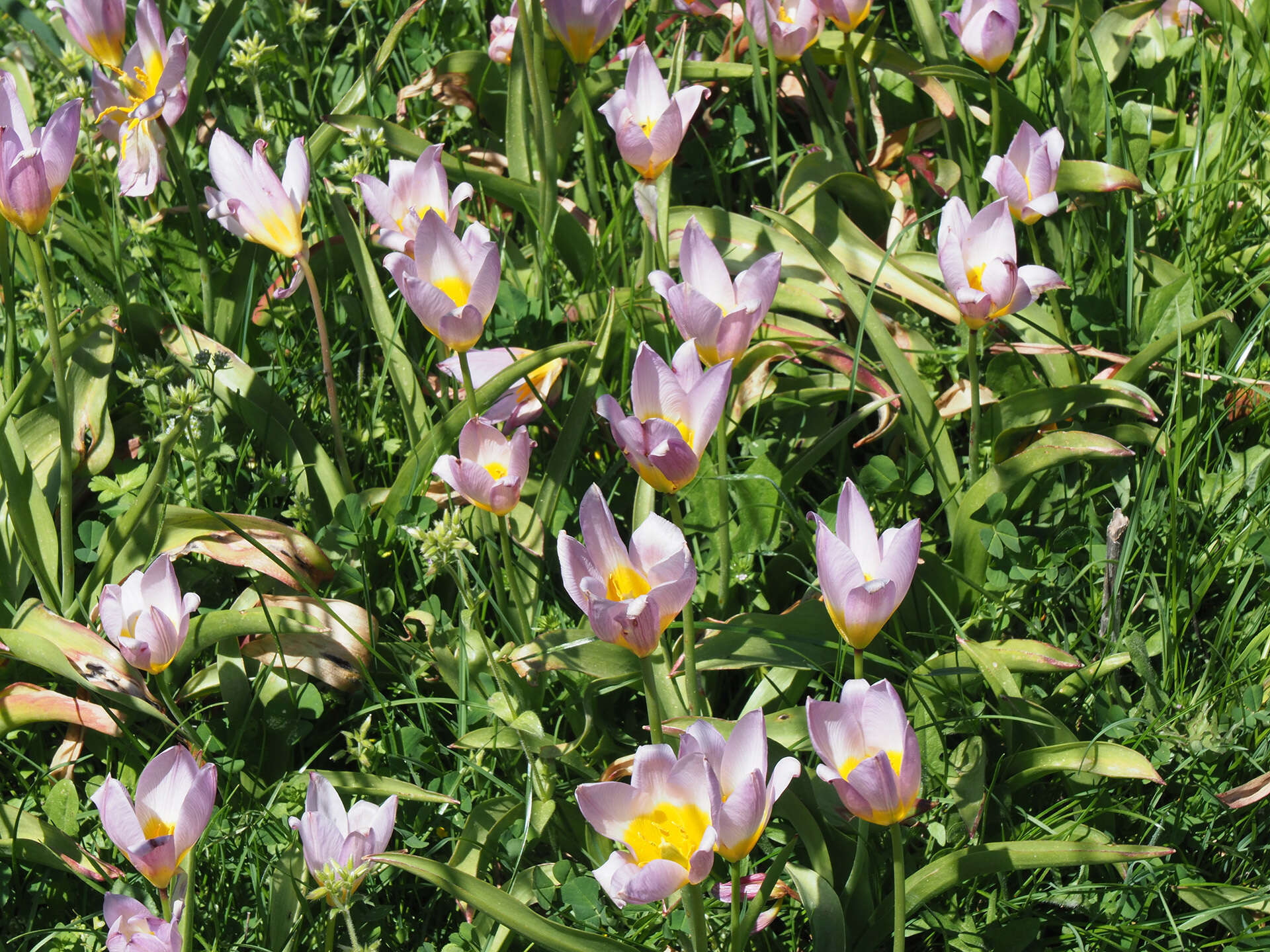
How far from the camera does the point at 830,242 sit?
2355 mm

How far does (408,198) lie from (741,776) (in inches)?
46.8

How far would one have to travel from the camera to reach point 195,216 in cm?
235

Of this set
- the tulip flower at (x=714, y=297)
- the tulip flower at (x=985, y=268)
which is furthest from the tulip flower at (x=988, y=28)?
the tulip flower at (x=714, y=297)

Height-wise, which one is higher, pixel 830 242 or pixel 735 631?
pixel 830 242

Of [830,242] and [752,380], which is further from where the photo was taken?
[830,242]

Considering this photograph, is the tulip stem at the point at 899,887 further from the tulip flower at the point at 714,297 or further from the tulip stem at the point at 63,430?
the tulip stem at the point at 63,430

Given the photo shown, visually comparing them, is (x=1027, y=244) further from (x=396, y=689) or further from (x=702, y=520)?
(x=396, y=689)

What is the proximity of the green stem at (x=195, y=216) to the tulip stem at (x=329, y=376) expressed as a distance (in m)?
0.40

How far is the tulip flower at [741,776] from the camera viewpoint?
1128mm

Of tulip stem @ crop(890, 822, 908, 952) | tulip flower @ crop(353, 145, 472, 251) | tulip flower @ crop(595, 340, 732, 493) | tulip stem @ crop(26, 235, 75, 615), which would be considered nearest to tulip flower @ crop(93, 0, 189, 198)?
tulip stem @ crop(26, 235, 75, 615)

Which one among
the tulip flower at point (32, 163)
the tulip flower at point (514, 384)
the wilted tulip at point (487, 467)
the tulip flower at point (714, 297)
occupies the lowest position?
the tulip flower at point (514, 384)

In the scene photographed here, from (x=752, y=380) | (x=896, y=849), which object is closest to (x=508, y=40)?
(x=752, y=380)

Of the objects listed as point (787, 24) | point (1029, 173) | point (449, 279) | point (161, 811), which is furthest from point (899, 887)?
point (787, 24)

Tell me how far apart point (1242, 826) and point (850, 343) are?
111cm
